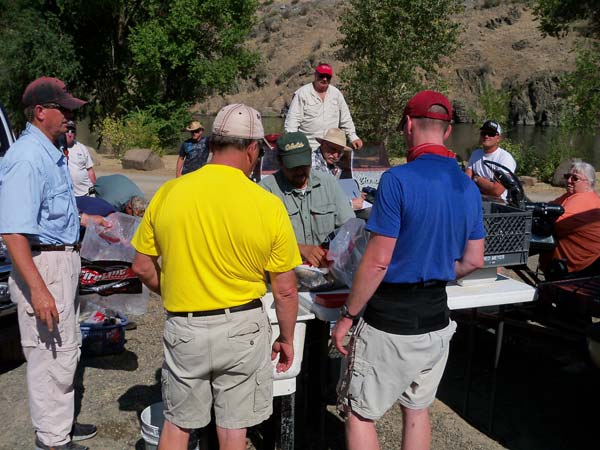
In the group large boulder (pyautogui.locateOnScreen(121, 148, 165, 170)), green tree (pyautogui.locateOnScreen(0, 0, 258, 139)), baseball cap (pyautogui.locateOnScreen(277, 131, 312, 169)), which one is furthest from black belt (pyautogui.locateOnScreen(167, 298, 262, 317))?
green tree (pyautogui.locateOnScreen(0, 0, 258, 139))

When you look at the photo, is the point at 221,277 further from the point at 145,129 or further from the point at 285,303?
the point at 145,129

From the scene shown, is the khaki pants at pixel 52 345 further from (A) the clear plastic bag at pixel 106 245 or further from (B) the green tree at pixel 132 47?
(B) the green tree at pixel 132 47

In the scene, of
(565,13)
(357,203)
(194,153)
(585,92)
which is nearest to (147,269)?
(357,203)

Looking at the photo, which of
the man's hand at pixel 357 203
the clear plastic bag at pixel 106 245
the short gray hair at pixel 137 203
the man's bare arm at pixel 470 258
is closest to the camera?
the man's bare arm at pixel 470 258

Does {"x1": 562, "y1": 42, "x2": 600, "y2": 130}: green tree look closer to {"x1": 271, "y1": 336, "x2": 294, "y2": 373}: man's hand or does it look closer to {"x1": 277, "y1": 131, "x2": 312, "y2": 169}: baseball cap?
{"x1": 277, "y1": 131, "x2": 312, "y2": 169}: baseball cap

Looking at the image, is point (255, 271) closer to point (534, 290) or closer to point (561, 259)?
point (534, 290)

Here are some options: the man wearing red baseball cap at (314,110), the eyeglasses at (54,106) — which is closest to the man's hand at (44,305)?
the eyeglasses at (54,106)

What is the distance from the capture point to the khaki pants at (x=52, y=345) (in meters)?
3.46

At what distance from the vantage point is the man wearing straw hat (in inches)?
351

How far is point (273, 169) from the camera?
20.6 feet

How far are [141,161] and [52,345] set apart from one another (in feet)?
48.1

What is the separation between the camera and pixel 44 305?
128 inches

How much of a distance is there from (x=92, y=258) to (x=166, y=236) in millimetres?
2016

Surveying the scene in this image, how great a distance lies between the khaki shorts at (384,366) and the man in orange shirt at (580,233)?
2.46m
